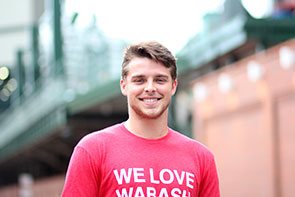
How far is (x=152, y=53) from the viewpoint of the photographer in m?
3.71

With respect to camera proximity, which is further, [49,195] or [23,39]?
[23,39]

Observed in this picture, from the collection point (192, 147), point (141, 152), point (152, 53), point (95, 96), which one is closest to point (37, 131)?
point (95, 96)

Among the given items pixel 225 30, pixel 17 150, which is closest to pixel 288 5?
pixel 225 30

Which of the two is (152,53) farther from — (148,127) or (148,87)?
(148,127)

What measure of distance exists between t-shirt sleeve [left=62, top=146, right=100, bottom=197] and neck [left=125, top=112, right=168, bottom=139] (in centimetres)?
28

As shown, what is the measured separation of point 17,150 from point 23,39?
3419 centimetres

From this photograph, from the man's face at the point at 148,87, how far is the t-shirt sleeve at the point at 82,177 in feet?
1.14

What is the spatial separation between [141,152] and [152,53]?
0.49 metres

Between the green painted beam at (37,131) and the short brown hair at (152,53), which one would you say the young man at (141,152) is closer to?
the short brown hair at (152,53)

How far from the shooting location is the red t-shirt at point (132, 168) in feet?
12.1

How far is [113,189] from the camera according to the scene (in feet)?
12.1

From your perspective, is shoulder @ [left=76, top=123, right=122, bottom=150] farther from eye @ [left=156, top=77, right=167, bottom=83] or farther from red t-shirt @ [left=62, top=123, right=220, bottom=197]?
eye @ [left=156, top=77, right=167, bottom=83]

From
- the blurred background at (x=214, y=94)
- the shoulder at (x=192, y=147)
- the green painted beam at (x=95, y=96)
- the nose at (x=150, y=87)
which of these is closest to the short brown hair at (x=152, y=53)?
the nose at (x=150, y=87)

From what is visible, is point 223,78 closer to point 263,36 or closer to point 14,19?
point 263,36
